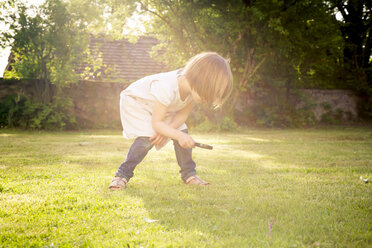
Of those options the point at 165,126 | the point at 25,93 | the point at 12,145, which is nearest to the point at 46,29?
the point at 25,93

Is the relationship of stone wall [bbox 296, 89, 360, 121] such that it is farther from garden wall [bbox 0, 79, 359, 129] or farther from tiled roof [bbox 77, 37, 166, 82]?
garden wall [bbox 0, 79, 359, 129]

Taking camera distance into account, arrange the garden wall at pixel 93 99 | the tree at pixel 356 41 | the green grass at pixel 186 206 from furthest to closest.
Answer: the tree at pixel 356 41 → the garden wall at pixel 93 99 → the green grass at pixel 186 206

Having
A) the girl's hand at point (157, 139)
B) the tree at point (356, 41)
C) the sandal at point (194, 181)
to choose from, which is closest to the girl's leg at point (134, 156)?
the girl's hand at point (157, 139)

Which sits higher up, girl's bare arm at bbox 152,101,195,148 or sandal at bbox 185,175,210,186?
girl's bare arm at bbox 152,101,195,148

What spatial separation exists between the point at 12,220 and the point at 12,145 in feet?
15.8

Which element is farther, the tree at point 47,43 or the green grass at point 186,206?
the tree at point 47,43

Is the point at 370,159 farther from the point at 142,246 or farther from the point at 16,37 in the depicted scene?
the point at 16,37

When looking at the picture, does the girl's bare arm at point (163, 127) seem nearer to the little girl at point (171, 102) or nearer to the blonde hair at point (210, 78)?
the little girl at point (171, 102)

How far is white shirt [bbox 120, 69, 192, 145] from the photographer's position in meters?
3.23

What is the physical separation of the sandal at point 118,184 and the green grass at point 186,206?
0.09 metres

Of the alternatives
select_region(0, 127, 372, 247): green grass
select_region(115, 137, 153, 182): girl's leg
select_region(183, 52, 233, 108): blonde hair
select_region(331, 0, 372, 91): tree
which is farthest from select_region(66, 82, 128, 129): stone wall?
select_region(331, 0, 372, 91): tree

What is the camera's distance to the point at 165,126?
3143 millimetres

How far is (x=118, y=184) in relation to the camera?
3236 mm

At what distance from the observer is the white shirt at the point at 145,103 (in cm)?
323
